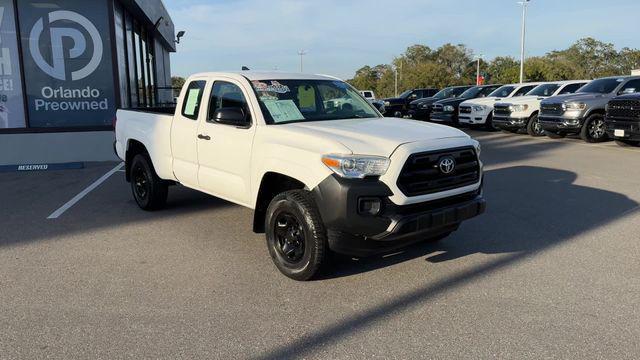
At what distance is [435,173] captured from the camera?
4.46m

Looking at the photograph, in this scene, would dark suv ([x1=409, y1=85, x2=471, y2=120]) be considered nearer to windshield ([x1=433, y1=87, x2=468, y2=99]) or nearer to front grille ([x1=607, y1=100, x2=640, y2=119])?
windshield ([x1=433, y1=87, x2=468, y2=99])

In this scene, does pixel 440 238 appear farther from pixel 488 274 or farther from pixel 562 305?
pixel 562 305

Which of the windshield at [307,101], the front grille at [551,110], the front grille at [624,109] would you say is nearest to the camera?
the windshield at [307,101]

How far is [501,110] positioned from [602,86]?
3.17 metres

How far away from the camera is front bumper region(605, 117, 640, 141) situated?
12.4 m

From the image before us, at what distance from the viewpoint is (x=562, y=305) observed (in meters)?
4.06

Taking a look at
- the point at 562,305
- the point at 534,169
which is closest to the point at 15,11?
the point at 534,169

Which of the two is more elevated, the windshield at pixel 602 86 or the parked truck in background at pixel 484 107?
the windshield at pixel 602 86

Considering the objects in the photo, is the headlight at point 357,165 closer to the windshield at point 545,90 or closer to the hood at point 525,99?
the hood at point 525,99

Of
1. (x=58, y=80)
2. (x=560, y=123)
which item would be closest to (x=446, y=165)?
(x=58, y=80)

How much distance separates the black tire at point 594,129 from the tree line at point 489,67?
201 ft

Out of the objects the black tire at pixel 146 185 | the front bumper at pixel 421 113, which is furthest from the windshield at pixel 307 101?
the front bumper at pixel 421 113

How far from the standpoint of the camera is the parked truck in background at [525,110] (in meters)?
16.9

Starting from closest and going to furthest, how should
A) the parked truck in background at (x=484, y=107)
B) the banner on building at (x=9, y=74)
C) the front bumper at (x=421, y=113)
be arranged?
the banner on building at (x=9, y=74), the parked truck in background at (x=484, y=107), the front bumper at (x=421, y=113)
